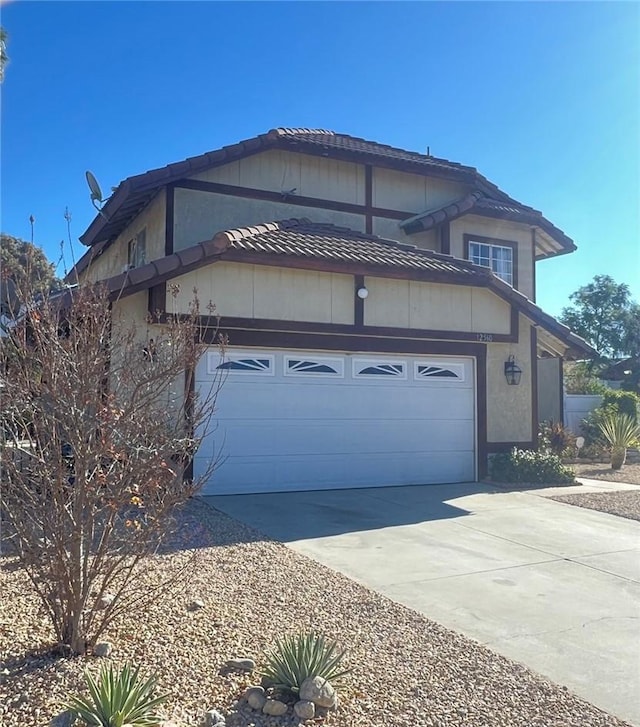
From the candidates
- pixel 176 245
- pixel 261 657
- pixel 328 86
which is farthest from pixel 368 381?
pixel 261 657

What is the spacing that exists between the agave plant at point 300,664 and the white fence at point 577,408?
59.1 ft

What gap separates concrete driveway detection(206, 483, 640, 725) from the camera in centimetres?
477

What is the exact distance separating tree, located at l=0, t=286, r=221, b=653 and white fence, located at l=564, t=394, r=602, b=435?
1830 cm

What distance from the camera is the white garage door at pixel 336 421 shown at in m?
11.0

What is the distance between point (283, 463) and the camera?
11.4 meters

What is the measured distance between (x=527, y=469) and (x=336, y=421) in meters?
4.15

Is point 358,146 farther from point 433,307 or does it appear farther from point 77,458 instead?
point 77,458

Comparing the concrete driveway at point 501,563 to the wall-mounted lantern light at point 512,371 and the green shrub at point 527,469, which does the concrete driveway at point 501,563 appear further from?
the wall-mounted lantern light at point 512,371

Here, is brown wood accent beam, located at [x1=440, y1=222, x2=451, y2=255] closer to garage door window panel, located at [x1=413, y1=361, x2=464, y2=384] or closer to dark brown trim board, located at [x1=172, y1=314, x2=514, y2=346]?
dark brown trim board, located at [x1=172, y1=314, x2=514, y2=346]

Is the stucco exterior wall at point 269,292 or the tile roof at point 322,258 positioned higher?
the tile roof at point 322,258

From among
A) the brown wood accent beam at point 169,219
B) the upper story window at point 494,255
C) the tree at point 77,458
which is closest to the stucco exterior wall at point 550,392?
the upper story window at point 494,255

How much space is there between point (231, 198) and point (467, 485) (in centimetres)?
747

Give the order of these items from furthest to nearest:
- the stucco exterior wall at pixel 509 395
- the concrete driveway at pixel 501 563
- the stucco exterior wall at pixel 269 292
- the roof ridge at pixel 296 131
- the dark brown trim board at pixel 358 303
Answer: the roof ridge at pixel 296 131
the stucco exterior wall at pixel 509 395
the dark brown trim board at pixel 358 303
the stucco exterior wall at pixel 269 292
the concrete driveway at pixel 501 563

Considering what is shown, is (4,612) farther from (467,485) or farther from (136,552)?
(467,485)
